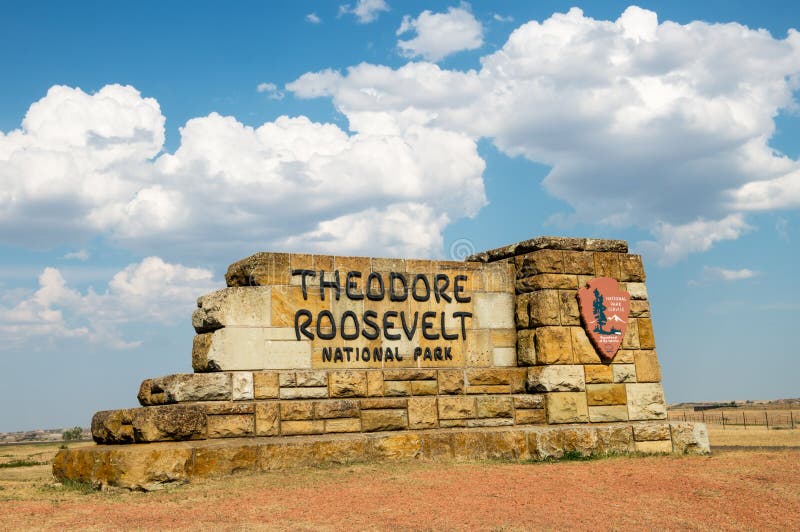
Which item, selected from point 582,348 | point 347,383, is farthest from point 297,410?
point 582,348

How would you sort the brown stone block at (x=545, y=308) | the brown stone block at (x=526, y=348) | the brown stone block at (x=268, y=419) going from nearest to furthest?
the brown stone block at (x=268, y=419) → the brown stone block at (x=545, y=308) → the brown stone block at (x=526, y=348)

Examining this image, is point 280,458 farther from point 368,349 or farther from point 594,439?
point 594,439

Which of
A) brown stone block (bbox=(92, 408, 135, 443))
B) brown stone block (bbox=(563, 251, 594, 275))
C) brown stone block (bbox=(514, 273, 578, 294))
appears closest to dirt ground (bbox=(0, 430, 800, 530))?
brown stone block (bbox=(92, 408, 135, 443))

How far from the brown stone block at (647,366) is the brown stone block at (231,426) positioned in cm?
744

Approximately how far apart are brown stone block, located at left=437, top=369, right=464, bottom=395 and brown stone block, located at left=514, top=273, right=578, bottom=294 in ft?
7.08

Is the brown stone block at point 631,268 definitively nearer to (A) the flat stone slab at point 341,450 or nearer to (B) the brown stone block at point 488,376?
(A) the flat stone slab at point 341,450

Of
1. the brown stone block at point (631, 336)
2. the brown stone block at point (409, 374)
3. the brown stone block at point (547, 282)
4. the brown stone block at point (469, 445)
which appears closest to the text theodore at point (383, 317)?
the brown stone block at point (409, 374)

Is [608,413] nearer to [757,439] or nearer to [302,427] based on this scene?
[302,427]

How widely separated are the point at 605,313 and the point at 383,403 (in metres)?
4.74

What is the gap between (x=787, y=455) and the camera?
13047mm

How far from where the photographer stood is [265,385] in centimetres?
1225

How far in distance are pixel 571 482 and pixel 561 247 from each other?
5395mm

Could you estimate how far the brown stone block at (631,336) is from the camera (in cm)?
1466

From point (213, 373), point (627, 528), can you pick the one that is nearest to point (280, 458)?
point (213, 373)
